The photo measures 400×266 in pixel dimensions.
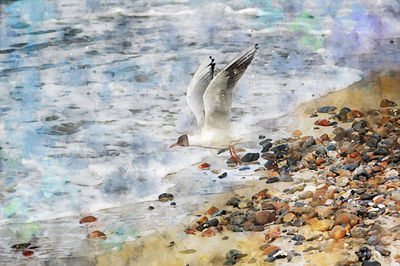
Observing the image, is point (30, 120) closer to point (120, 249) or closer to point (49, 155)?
point (49, 155)

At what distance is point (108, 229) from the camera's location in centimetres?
346

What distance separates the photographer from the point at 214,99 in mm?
3619

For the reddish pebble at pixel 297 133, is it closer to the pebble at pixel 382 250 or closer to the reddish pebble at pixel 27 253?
the pebble at pixel 382 250

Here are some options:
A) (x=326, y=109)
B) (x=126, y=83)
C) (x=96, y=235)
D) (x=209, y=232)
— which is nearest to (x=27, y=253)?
(x=96, y=235)

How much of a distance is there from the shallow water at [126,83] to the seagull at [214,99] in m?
0.33

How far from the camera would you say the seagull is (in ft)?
11.1

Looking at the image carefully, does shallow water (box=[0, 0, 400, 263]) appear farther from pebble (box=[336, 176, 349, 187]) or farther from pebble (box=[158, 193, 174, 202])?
pebble (box=[336, 176, 349, 187])

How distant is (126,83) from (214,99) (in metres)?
2.82

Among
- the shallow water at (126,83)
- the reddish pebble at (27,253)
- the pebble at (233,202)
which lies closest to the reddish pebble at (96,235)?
the shallow water at (126,83)

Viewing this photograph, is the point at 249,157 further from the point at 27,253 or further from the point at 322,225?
the point at 27,253

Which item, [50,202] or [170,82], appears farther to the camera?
[170,82]

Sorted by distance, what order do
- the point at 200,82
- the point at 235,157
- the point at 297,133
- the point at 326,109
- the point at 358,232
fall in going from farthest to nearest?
the point at 326,109 < the point at 297,133 < the point at 235,157 < the point at 200,82 < the point at 358,232

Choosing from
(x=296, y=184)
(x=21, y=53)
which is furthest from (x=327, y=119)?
(x=21, y=53)

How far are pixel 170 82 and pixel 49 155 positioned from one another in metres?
1.88
